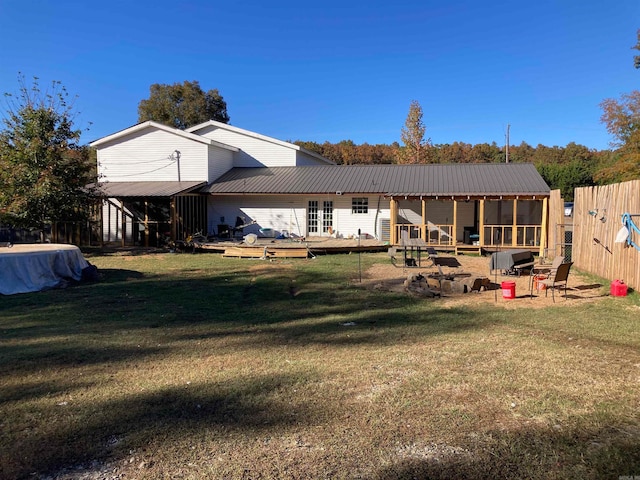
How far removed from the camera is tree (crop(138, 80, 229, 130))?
45.6m

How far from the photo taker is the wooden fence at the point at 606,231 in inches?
374

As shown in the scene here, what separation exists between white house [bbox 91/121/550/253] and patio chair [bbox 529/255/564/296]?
691 cm

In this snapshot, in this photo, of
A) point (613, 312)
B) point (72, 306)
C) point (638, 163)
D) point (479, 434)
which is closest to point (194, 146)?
point (72, 306)

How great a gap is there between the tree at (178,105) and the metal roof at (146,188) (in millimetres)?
23231

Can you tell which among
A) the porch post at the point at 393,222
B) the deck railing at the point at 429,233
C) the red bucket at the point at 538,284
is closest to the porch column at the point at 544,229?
the deck railing at the point at 429,233

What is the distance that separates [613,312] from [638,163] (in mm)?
24611

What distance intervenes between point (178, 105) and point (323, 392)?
4627 cm

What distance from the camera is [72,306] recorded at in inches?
363

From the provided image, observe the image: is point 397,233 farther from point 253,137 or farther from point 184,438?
point 184,438

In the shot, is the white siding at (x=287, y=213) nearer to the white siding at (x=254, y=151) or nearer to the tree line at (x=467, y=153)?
the white siding at (x=254, y=151)

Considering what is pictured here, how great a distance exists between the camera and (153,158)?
80.1ft

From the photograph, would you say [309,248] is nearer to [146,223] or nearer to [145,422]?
[146,223]

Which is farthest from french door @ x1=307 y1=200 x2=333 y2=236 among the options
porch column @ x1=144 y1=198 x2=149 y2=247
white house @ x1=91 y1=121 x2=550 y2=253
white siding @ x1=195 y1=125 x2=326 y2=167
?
porch column @ x1=144 y1=198 x2=149 y2=247

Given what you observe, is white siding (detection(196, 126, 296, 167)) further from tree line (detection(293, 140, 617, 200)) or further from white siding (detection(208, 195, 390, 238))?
Answer: tree line (detection(293, 140, 617, 200))
